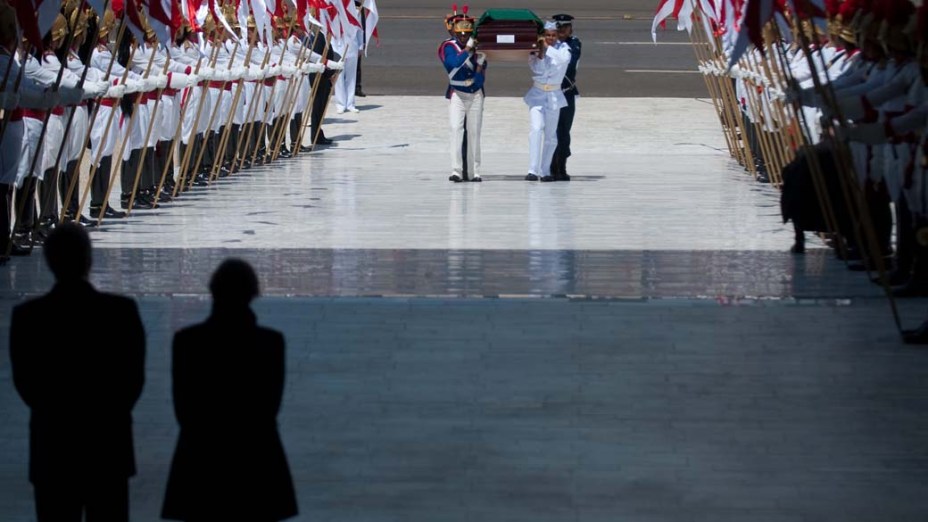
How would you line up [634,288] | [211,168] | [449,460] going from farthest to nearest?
[211,168]
[634,288]
[449,460]

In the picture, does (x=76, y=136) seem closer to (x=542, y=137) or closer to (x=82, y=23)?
(x=82, y=23)

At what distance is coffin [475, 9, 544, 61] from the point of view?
2055cm

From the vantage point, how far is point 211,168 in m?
20.7

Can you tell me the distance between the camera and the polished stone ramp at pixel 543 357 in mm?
7398

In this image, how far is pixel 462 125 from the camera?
→ 20375mm

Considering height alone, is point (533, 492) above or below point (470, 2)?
below

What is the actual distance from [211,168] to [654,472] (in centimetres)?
1368

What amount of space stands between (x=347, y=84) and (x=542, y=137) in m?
8.40

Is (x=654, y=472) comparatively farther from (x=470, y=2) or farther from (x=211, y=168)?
(x=470, y=2)

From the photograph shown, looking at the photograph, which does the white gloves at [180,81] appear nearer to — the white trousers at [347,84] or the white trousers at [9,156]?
the white trousers at [9,156]

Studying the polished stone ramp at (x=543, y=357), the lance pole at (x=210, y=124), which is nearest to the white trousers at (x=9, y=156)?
the polished stone ramp at (x=543, y=357)

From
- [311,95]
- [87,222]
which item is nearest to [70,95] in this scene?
[87,222]

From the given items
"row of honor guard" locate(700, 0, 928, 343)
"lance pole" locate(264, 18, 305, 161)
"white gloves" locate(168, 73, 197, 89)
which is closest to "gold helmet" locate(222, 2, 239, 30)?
"lance pole" locate(264, 18, 305, 161)

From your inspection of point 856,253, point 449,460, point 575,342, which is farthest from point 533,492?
point 856,253
